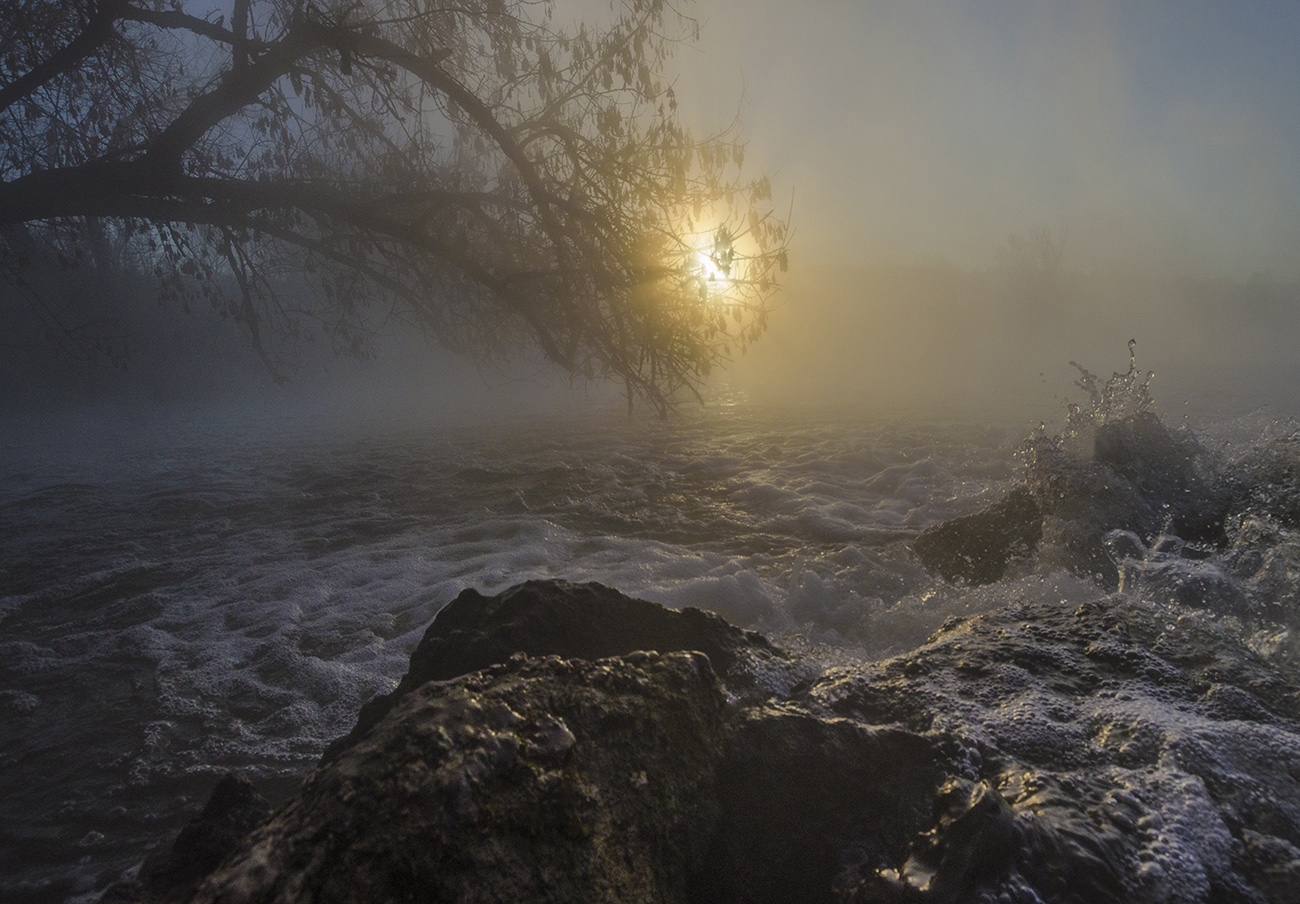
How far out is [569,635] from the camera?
2092mm

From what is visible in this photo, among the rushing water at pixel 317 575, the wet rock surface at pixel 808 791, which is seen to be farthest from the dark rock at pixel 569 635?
the rushing water at pixel 317 575

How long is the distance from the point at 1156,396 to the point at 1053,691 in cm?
1791

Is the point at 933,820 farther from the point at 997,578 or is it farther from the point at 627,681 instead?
the point at 997,578

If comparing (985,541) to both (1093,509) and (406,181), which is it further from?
(406,181)

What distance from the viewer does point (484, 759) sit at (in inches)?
44.6

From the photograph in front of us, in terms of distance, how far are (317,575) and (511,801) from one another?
13.8ft

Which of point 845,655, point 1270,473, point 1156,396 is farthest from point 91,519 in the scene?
point 1156,396

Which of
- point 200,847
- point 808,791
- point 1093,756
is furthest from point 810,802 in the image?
point 200,847

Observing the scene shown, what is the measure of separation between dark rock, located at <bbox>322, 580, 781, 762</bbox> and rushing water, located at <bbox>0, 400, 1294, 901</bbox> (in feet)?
2.74

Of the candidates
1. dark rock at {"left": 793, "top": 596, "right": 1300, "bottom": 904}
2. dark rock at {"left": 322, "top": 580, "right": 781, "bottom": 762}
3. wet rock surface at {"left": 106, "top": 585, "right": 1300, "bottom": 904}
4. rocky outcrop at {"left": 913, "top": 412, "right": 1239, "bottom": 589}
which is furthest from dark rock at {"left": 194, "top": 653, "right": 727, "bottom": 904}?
rocky outcrop at {"left": 913, "top": 412, "right": 1239, "bottom": 589}

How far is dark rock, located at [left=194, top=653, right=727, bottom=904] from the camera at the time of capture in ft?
3.22

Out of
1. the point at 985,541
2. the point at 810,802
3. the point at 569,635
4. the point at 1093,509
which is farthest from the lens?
the point at 985,541

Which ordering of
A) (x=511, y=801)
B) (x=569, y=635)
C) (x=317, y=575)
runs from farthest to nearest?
1. (x=317, y=575)
2. (x=569, y=635)
3. (x=511, y=801)

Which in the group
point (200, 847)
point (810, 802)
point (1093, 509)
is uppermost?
point (1093, 509)
